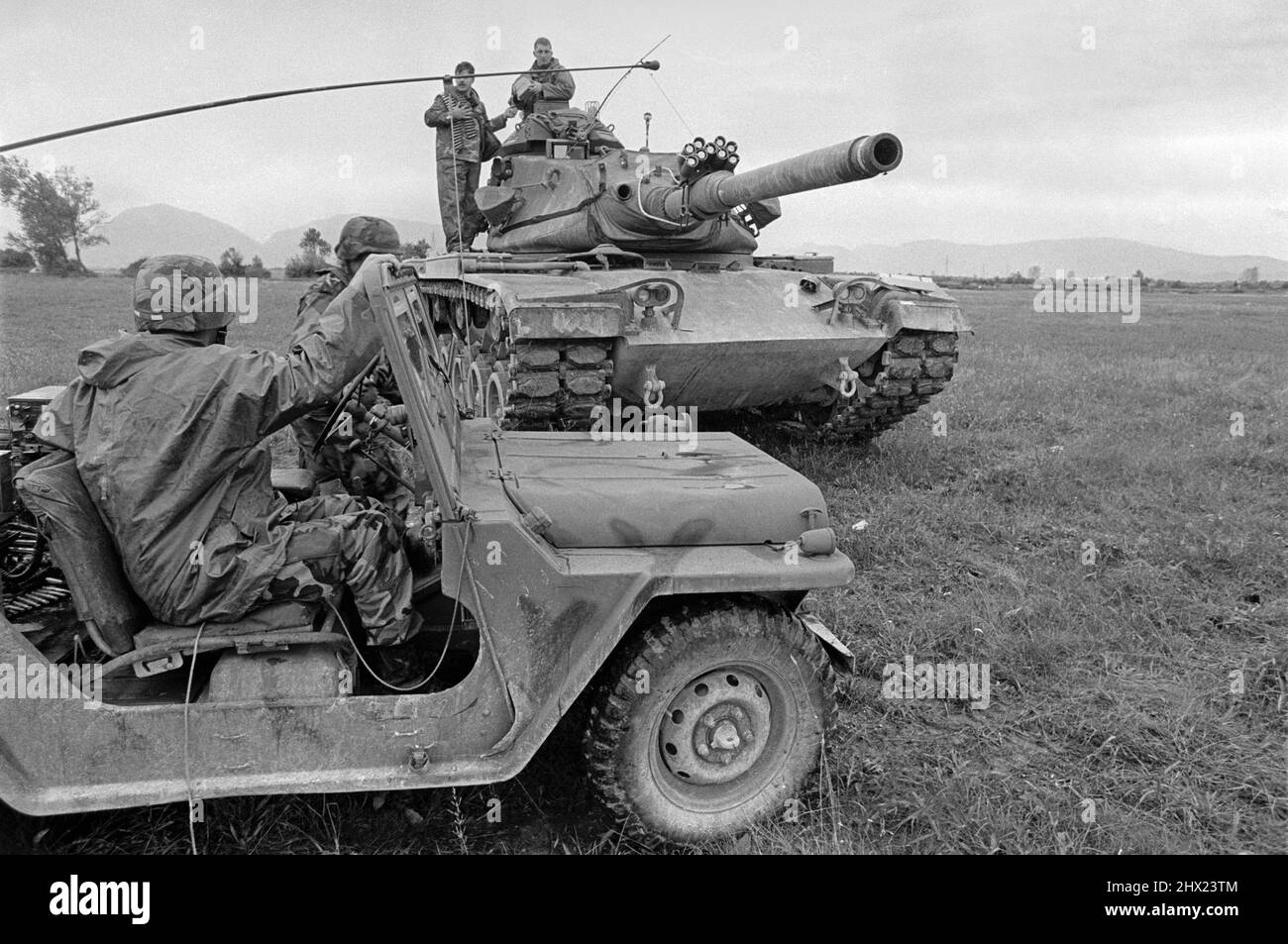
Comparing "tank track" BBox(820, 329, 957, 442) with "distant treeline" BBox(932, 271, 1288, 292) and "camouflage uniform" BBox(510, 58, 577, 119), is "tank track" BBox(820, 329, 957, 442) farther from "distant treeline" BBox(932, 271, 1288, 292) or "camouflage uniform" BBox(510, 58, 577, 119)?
"distant treeline" BBox(932, 271, 1288, 292)

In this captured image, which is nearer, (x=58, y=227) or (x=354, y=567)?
(x=354, y=567)

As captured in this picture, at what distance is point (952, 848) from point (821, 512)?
1147 millimetres

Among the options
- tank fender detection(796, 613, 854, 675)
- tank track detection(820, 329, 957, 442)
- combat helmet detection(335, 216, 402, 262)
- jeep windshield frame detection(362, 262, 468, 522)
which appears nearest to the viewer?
jeep windshield frame detection(362, 262, 468, 522)

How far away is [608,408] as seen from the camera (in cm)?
720

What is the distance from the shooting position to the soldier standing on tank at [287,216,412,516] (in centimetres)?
479

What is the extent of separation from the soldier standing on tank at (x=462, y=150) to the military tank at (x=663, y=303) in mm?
806

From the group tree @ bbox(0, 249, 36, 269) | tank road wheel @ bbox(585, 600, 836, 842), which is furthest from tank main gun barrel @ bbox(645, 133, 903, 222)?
tree @ bbox(0, 249, 36, 269)

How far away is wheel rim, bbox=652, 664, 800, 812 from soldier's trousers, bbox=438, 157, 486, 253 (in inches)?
307

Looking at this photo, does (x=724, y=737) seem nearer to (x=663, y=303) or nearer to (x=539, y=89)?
(x=663, y=303)

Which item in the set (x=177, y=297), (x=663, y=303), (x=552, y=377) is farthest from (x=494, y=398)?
(x=177, y=297)

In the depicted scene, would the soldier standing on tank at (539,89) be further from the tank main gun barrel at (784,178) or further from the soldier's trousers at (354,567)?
the soldier's trousers at (354,567)

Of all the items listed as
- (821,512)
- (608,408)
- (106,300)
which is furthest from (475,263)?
(106,300)

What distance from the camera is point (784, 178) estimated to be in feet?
19.0

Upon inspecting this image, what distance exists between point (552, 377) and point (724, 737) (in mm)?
3875
